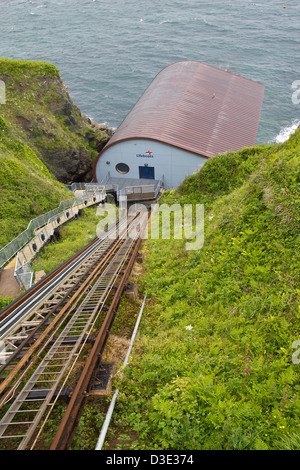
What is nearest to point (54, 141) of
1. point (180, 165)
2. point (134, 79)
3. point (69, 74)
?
point (180, 165)

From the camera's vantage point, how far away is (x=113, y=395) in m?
6.90

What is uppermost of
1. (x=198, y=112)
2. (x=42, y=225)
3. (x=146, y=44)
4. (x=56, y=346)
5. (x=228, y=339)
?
(x=146, y=44)

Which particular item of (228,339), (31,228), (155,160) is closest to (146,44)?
(155,160)

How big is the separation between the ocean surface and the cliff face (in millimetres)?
15680

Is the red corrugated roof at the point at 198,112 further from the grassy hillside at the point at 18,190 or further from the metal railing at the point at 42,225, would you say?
the grassy hillside at the point at 18,190

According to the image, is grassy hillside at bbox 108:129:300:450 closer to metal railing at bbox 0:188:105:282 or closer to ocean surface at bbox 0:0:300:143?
metal railing at bbox 0:188:105:282

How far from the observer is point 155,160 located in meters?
31.3

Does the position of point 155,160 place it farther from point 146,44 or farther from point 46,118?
point 146,44

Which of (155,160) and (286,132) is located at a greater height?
(286,132)

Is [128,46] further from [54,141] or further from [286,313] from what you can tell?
A: [286,313]

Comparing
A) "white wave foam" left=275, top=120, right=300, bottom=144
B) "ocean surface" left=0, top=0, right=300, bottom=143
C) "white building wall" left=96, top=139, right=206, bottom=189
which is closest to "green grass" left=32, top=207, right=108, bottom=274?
"white building wall" left=96, top=139, right=206, bottom=189

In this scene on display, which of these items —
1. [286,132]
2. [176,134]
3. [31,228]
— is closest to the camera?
[31,228]

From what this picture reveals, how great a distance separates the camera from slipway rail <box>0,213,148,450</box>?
20.8ft

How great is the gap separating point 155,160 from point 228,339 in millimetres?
26055
